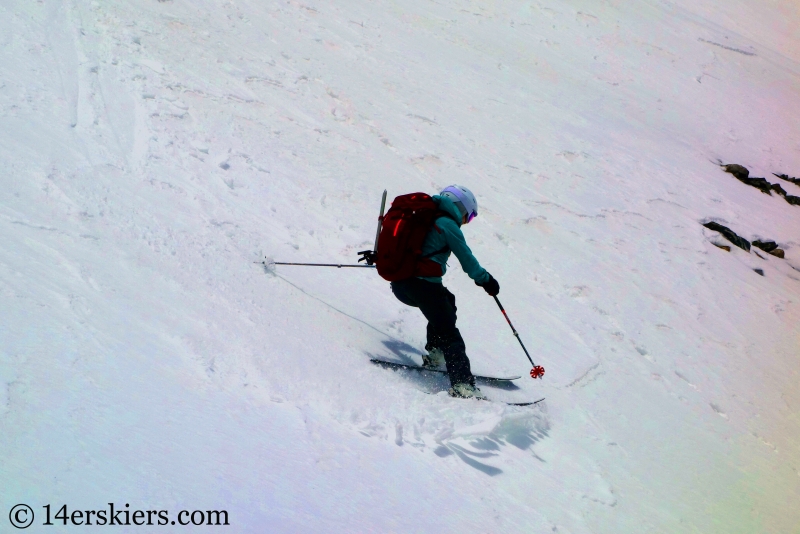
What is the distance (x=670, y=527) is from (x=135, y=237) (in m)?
4.78

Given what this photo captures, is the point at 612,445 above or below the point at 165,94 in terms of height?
below

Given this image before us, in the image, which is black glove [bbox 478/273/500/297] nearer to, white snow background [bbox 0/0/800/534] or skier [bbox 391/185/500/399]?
skier [bbox 391/185/500/399]

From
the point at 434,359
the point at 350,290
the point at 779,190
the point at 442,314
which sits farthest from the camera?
the point at 779,190

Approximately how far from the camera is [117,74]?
29.6ft

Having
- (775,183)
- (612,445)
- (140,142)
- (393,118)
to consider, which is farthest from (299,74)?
(775,183)

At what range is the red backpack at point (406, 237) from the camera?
5094 millimetres

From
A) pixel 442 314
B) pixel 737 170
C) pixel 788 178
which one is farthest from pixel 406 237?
pixel 788 178

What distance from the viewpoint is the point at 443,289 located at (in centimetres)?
541

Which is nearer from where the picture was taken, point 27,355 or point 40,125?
point 27,355

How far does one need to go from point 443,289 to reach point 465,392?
32.4 inches

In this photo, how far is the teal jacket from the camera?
16.4 ft

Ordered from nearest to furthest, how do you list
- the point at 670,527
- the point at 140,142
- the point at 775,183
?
1. the point at 670,527
2. the point at 140,142
3. the point at 775,183

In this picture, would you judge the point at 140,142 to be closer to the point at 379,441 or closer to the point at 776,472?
the point at 379,441

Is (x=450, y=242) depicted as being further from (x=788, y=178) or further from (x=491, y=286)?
(x=788, y=178)
